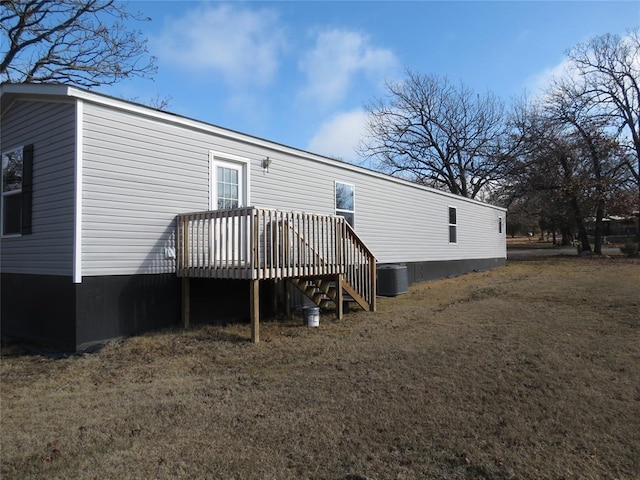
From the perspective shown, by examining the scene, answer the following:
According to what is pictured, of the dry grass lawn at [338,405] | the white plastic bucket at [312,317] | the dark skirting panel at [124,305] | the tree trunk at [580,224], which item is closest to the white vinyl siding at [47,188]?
the dark skirting panel at [124,305]

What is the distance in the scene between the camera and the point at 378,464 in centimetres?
299

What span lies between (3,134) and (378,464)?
27.6 ft

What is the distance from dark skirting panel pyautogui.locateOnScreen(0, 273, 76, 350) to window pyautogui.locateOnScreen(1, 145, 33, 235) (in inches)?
32.2

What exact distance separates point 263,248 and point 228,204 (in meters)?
1.90

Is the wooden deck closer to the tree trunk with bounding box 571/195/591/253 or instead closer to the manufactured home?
the manufactured home

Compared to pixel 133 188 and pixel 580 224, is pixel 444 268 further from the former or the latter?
pixel 580 224

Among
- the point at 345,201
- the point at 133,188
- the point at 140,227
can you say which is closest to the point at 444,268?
the point at 345,201

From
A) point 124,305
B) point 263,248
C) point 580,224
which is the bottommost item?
point 124,305

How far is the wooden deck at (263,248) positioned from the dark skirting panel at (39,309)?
1.66 meters

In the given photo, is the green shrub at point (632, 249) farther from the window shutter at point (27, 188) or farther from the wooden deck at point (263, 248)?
the window shutter at point (27, 188)

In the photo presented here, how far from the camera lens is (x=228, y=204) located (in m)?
8.35

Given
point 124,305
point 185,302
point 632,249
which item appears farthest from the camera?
point 632,249

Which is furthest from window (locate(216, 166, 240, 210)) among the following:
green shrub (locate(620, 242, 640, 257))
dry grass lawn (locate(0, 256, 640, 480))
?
green shrub (locate(620, 242, 640, 257))

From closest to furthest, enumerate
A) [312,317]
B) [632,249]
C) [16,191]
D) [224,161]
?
[16,191] → [312,317] → [224,161] → [632,249]
